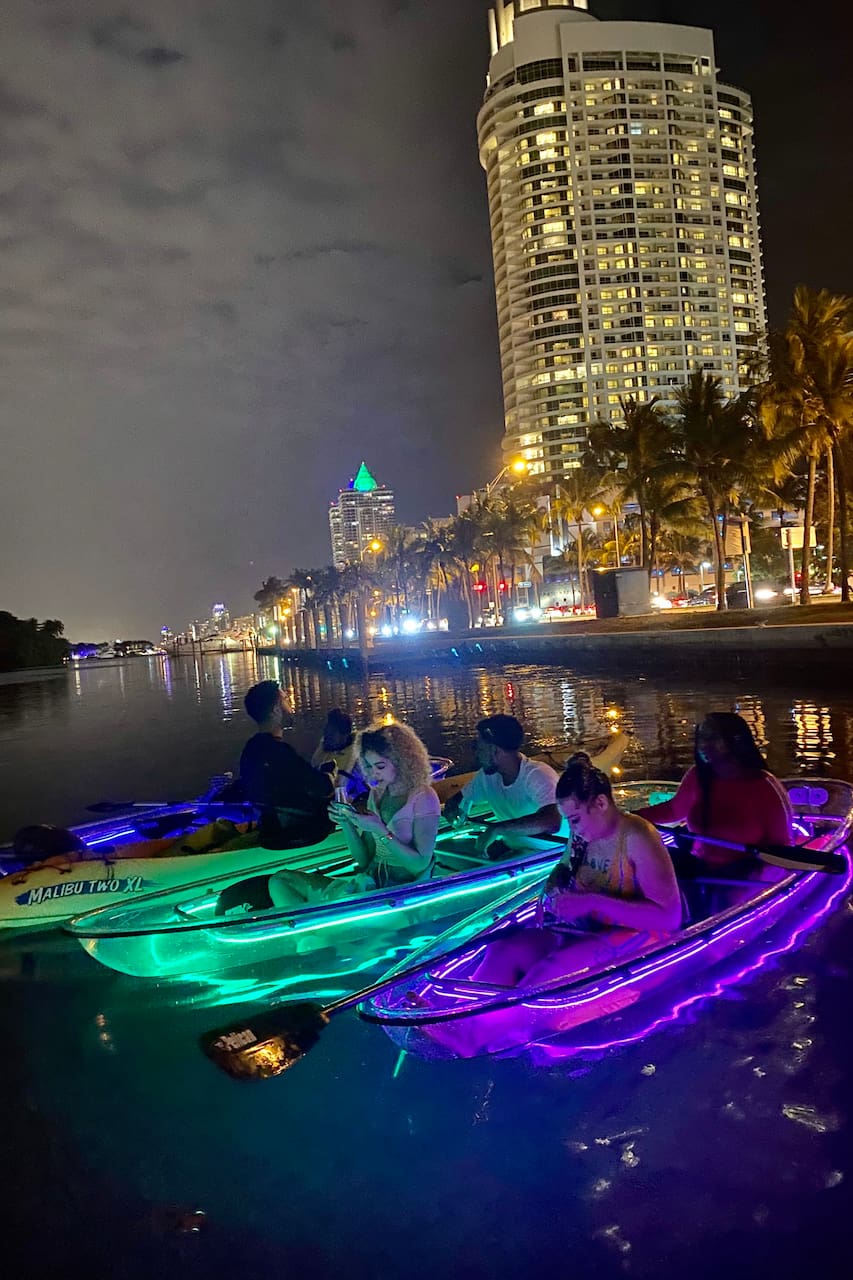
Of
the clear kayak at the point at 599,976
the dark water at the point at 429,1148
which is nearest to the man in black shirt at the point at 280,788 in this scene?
the dark water at the point at 429,1148

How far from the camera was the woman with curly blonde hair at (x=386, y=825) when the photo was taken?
6.58m

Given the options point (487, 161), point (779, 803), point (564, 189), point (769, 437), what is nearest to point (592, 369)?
point (564, 189)

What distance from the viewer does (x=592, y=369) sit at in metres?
171

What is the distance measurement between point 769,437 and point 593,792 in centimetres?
4004

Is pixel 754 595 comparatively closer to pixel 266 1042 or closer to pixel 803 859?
pixel 803 859

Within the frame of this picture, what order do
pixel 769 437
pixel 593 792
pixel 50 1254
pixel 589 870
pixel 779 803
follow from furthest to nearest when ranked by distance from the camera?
pixel 769 437
pixel 779 803
pixel 589 870
pixel 593 792
pixel 50 1254

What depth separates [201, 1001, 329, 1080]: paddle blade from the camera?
4.96 metres

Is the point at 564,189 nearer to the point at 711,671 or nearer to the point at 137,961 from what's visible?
the point at 711,671

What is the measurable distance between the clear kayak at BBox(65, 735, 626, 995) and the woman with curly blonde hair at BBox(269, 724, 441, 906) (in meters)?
0.23

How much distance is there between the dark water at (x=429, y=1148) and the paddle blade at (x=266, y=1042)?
0.97 feet

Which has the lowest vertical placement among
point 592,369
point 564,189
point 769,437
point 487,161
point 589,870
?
point 589,870

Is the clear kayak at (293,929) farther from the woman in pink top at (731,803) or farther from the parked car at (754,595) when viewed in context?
the parked car at (754,595)

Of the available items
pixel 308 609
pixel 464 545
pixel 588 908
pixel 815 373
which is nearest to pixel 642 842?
pixel 588 908

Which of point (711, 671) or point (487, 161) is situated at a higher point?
point (487, 161)
